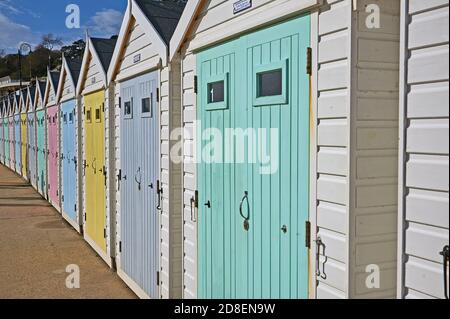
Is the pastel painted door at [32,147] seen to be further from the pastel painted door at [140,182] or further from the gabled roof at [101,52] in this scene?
the pastel painted door at [140,182]

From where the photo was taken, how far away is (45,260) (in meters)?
7.52

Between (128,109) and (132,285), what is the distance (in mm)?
2326

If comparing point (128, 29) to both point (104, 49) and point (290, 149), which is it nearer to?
point (104, 49)

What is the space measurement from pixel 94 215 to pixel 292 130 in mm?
6127

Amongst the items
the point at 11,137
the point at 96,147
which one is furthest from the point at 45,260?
the point at 11,137

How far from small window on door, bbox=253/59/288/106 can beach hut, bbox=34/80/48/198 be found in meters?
11.7

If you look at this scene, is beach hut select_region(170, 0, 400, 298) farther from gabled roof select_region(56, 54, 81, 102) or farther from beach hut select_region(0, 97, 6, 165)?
beach hut select_region(0, 97, 6, 165)

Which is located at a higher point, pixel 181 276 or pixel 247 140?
pixel 247 140

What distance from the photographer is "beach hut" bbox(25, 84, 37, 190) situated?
16406mm

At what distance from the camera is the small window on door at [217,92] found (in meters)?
3.98

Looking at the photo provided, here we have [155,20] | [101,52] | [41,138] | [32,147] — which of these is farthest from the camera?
[32,147]
